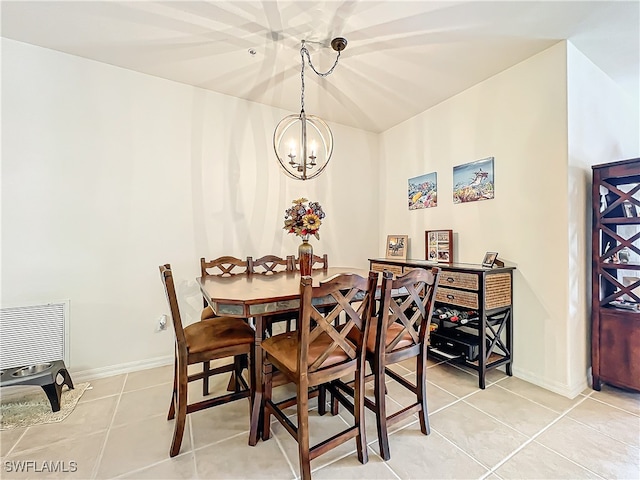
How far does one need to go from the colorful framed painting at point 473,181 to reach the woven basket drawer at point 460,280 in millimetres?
837

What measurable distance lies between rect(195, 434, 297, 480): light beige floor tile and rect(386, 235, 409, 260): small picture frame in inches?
97.7

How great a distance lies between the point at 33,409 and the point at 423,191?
393 centimetres

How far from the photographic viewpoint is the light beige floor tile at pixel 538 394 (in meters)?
2.03

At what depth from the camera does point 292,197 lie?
3.43m

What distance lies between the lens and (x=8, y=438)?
1.71m

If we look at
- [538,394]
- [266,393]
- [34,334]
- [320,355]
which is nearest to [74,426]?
[34,334]

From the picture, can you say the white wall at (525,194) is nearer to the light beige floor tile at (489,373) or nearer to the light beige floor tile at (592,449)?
the light beige floor tile at (489,373)

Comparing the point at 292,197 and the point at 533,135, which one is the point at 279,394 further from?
the point at 533,135

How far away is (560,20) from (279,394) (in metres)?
3.35

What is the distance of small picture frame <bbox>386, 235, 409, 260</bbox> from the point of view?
3535mm

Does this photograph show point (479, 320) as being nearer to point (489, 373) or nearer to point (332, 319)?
point (489, 373)

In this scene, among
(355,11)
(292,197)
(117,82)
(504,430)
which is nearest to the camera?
(504,430)

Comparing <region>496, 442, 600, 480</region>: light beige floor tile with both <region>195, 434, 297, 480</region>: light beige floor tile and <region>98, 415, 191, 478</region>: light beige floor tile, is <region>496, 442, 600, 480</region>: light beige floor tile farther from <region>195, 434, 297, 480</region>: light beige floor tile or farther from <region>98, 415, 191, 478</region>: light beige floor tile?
<region>98, 415, 191, 478</region>: light beige floor tile

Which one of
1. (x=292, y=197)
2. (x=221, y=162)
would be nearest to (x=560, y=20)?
(x=292, y=197)
